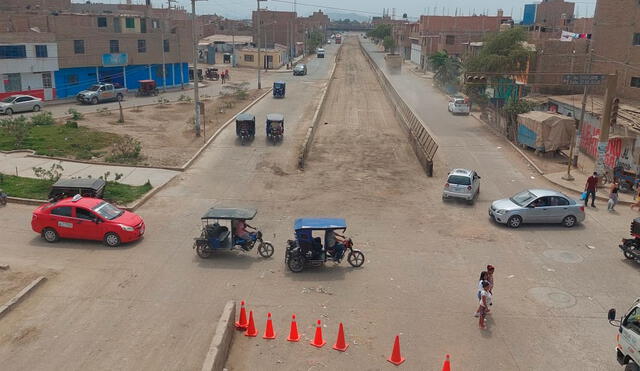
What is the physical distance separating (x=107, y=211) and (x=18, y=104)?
30068 millimetres

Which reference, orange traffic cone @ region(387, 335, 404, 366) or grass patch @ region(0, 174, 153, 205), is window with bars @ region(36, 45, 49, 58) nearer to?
grass patch @ region(0, 174, 153, 205)

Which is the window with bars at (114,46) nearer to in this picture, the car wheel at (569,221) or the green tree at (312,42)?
the car wheel at (569,221)

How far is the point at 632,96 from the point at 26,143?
123ft

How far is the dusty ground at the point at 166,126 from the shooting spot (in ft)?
102

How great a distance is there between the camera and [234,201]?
23.4 m

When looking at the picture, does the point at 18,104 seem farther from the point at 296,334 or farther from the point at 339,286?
the point at 296,334

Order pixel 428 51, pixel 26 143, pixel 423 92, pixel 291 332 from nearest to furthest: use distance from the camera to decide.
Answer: pixel 291 332, pixel 26 143, pixel 423 92, pixel 428 51

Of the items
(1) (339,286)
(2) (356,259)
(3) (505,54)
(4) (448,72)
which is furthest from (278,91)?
(1) (339,286)

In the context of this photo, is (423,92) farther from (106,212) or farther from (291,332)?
(291,332)

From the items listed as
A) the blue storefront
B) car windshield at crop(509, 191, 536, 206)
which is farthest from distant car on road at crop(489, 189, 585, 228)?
the blue storefront

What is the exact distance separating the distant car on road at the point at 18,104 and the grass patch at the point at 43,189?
2050cm

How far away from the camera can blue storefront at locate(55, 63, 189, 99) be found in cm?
5250

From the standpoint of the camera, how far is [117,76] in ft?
191

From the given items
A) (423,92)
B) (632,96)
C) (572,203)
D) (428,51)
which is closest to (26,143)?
(572,203)
